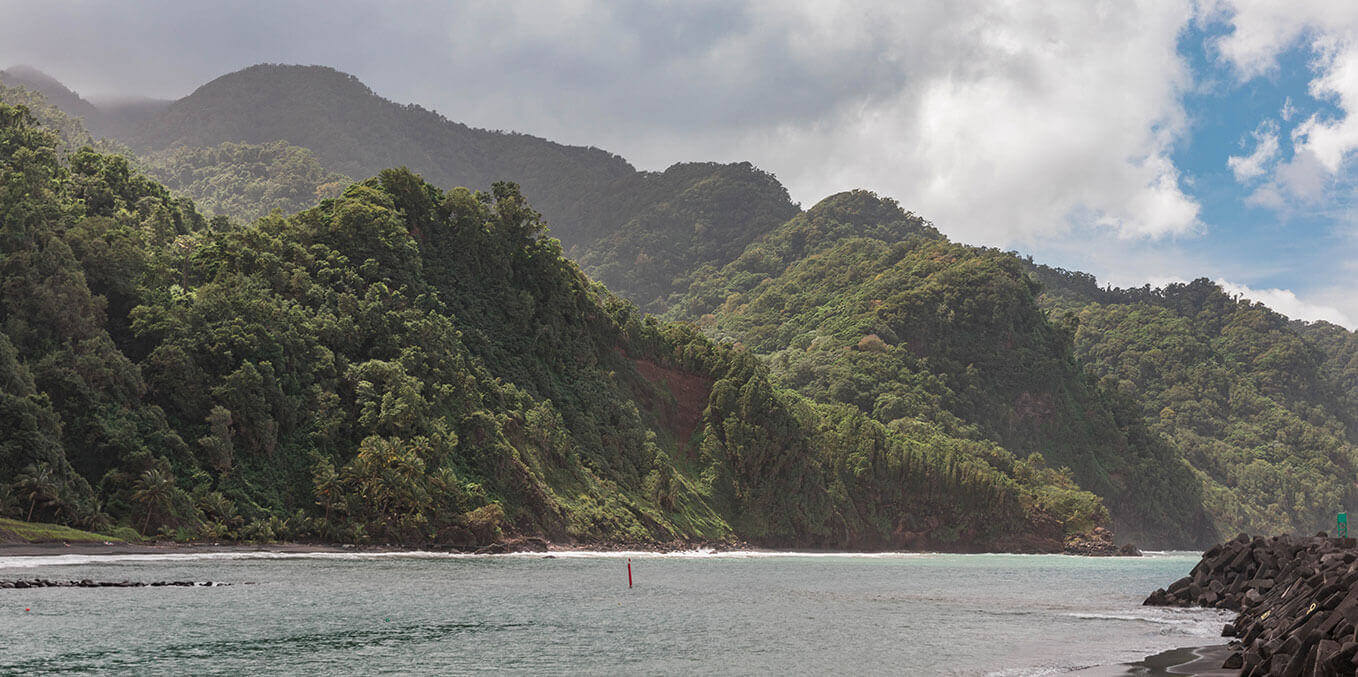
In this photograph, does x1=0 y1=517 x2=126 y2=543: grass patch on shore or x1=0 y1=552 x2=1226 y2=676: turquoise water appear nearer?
x1=0 y1=552 x2=1226 y2=676: turquoise water

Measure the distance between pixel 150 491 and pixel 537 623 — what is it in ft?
145

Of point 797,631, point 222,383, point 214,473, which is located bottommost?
point 797,631

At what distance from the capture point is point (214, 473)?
80.1m

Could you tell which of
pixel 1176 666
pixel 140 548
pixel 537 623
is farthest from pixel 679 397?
pixel 1176 666

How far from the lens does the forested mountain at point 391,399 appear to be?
75.0m

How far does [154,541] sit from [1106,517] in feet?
437

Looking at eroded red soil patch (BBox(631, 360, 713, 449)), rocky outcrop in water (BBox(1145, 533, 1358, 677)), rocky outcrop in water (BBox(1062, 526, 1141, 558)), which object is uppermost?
eroded red soil patch (BBox(631, 360, 713, 449))

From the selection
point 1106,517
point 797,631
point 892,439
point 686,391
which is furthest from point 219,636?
point 1106,517

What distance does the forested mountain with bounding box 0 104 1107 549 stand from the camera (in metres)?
75.0

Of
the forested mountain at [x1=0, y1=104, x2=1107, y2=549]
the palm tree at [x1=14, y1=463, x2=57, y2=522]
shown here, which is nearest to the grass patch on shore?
the palm tree at [x1=14, y1=463, x2=57, y2=522]

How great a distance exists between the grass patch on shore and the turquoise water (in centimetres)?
439

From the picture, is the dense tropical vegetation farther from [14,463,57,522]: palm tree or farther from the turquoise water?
the turquoise water

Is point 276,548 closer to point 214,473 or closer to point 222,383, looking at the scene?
point 214,473

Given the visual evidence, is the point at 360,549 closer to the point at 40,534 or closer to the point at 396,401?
the point at 396,401
